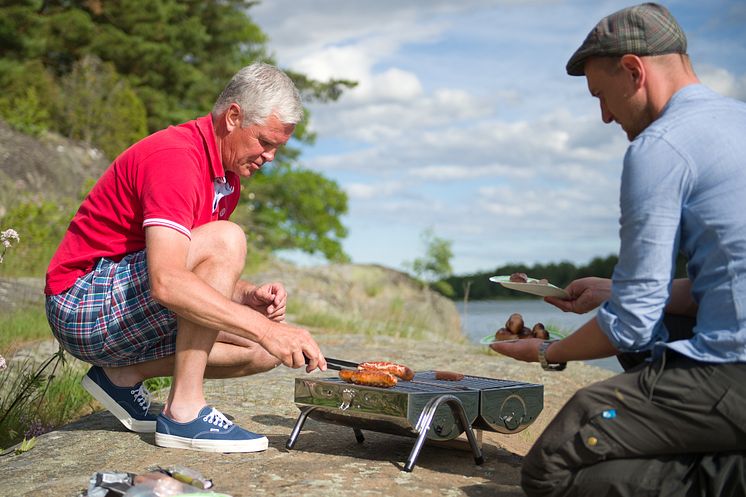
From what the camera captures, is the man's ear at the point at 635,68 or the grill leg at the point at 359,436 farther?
the grill leg at the point at 359,436

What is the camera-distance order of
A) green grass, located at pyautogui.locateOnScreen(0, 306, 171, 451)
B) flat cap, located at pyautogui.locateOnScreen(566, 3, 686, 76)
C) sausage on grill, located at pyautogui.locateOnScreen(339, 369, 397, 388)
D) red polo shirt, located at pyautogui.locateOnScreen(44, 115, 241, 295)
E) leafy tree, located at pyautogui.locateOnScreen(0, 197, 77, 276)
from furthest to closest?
leafy tree, located at pyautogui.locateOnScreen(0, 197, 77, 276) < green grass, located at pyautogui.locateOnScreen(0, 306, 171, 451) < red polo shirt, located at pyautogui.locateOnScreen(44, 115, 241, 295) < sausage on grill, located at pyautogui.locateOnScreen(339, 369, 397, 388) < flat cap, located at pyautogui.locateOnScreen(566, 3, 686, 76)

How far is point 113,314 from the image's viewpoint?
4258 mm

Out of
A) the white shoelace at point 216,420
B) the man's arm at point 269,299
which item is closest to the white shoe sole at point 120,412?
the white shoelace at point 216,420

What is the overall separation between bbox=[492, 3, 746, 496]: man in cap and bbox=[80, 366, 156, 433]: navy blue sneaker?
2235mm

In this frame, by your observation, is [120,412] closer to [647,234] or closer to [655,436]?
[655,436]

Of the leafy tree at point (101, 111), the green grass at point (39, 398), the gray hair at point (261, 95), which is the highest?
the leafy tree at point (101, 111)

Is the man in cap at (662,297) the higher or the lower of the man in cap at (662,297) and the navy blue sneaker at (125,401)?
the higher

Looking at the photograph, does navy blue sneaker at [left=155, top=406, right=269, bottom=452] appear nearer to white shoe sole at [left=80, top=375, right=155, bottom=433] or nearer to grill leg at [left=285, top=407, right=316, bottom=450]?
grill leg at [left=285, top=407, right=316, bottom=450]

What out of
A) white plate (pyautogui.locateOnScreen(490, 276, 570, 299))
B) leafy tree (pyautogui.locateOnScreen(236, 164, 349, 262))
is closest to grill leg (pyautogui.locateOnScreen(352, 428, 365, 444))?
white plate (pyautogui.locateOnScreen(490, 276, 570, 299))

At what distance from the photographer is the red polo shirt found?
4.08 m

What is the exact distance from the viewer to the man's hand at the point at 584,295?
3.72m

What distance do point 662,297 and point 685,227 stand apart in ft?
0.85

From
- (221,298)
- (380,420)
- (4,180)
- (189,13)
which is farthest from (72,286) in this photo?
(189,13)

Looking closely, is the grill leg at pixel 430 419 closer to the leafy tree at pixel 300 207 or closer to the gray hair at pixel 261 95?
the gray hair at pixel 261 95
